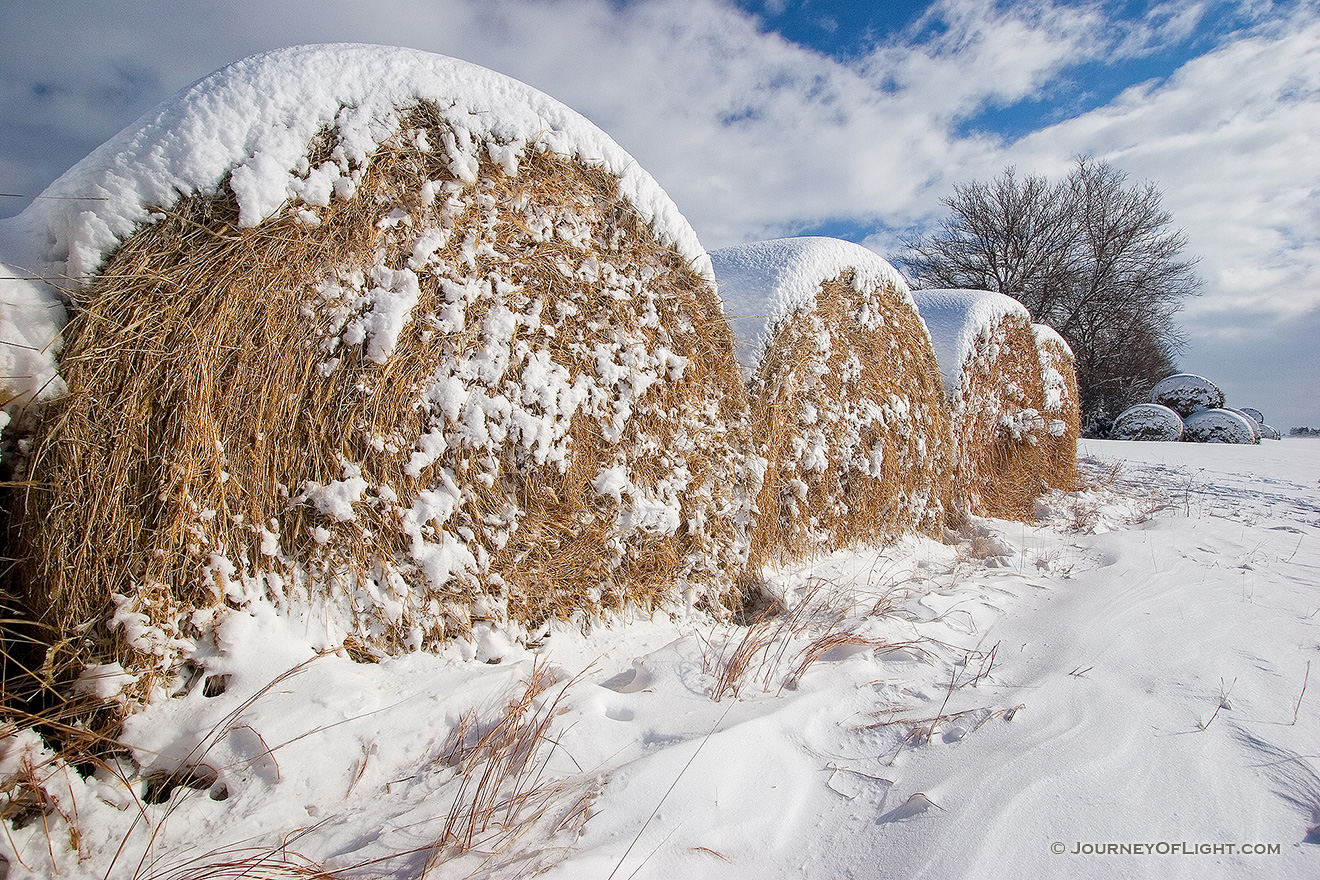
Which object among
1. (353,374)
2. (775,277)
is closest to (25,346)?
Result: (353,374)

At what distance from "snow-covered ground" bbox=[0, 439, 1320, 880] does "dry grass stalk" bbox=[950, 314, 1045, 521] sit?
291 cm

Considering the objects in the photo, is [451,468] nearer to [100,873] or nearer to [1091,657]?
[100,873]

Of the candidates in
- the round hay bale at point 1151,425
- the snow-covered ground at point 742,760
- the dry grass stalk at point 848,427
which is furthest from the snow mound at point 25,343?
the round hay bale at point 1151,425

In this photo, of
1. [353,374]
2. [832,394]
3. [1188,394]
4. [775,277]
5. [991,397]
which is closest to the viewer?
[353,374]

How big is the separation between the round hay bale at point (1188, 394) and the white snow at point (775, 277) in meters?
20.8

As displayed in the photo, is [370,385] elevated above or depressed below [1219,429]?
above

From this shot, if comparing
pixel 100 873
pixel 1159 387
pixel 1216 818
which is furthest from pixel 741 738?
pixel 1159 387

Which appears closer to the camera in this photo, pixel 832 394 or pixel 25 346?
pixel 25 346

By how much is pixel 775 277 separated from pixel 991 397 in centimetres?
350

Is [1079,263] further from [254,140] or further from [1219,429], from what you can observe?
[254,140]

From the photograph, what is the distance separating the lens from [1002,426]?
6.09 meters

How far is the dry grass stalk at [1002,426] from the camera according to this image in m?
5.47

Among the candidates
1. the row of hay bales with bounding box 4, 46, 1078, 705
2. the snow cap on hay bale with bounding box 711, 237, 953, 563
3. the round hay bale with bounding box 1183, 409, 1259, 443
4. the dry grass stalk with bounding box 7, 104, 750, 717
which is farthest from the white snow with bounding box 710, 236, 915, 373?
the round hay bale with bounding box 1183, 409, 1259, 443

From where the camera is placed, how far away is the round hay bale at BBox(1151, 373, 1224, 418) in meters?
18.5
